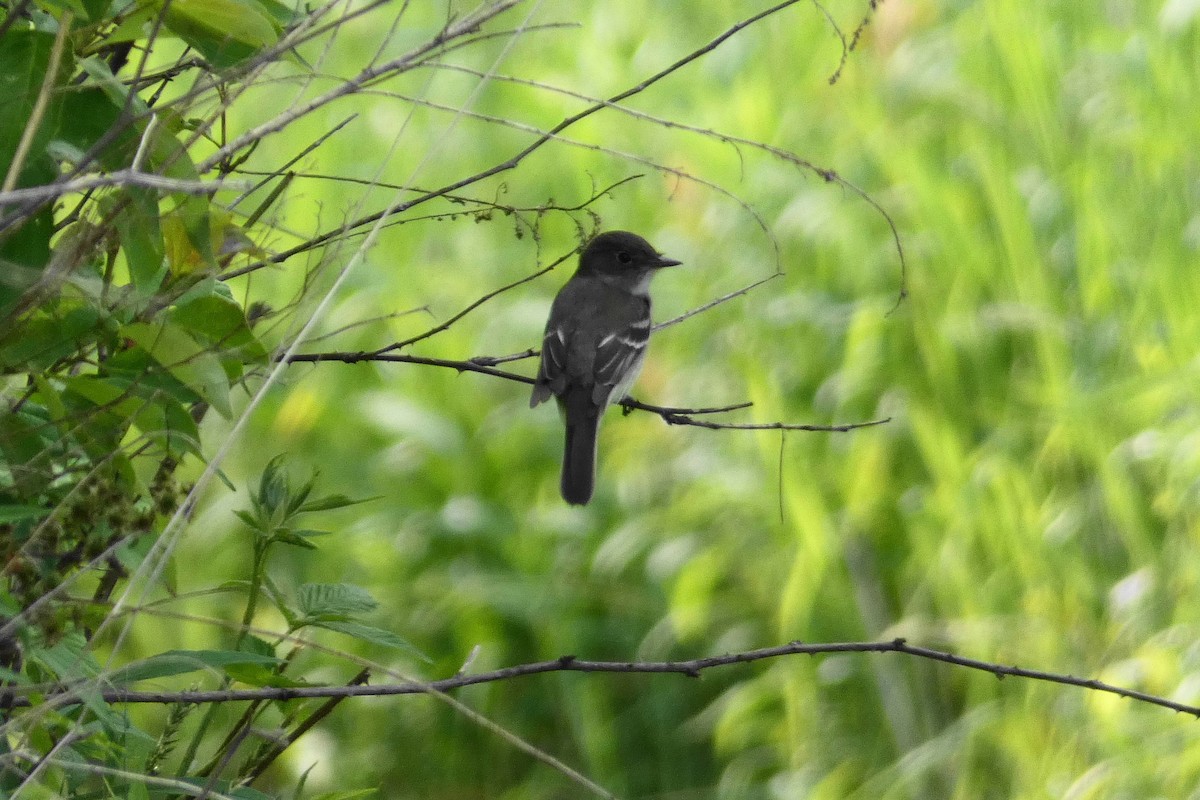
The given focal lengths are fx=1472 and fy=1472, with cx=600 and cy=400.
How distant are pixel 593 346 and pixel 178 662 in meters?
2.82

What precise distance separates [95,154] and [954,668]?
3.67 m

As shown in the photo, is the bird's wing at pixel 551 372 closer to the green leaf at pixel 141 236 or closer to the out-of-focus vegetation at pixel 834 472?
the out-of-focus vegetation at pixel 834 472

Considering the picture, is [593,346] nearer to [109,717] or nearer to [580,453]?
[580,453]

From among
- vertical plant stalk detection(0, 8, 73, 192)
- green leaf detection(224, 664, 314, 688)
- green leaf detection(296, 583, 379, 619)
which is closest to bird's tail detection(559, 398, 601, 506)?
green leaf detection(296, 583, 379, 619)

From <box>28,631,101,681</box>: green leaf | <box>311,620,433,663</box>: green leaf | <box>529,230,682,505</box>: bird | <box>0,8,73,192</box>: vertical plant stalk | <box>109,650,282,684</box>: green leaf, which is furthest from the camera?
<box>529,230,682,505</box>: bird

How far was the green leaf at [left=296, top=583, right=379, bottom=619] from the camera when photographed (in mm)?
1958

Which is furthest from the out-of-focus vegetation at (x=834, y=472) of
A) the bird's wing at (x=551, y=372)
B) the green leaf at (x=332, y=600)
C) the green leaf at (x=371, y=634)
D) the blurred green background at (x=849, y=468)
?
the green leaf at (x=371, y=634)

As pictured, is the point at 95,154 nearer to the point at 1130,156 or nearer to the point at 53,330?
the point at 53,330

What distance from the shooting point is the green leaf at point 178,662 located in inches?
67.9

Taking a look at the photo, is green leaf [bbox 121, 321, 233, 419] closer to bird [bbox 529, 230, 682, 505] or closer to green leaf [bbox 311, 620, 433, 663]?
green leaf [bbox 311, 620, 433, 663]

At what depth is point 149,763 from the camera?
1.92 m

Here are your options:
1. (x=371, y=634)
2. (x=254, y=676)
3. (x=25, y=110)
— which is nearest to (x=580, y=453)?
(x=371, y=634)

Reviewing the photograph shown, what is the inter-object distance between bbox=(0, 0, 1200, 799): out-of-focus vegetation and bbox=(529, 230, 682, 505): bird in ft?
0.87

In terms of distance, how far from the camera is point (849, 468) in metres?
4.73
